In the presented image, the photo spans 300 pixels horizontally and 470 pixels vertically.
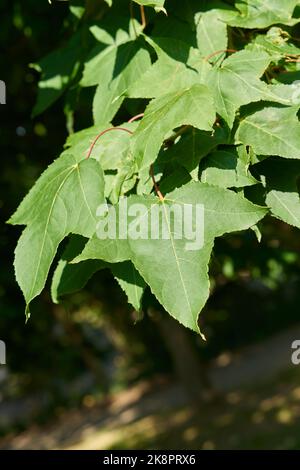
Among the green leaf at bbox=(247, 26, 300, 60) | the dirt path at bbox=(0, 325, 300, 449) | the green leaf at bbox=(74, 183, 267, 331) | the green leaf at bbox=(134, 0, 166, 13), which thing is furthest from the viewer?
the dirt path at bbox=(0, 325, 300, 449)

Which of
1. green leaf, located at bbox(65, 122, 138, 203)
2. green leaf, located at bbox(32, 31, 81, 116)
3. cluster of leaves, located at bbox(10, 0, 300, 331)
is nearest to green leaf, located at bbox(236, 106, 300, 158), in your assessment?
cluster of leaves, located at bbox(10, 0, 300, 331)

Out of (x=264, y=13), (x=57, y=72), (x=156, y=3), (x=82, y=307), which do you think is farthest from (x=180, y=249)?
(x=82, y=307)

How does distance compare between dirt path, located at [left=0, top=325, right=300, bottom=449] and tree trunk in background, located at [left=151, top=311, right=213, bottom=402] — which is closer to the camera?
tree trunk in background, located at [left=151, top=311, right=213, bottom=402]

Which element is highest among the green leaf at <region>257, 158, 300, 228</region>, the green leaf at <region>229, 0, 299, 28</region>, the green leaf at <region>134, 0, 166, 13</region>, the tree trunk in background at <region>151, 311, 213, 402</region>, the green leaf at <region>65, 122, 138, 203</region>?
the green leaf at <region>134, 0, 166, 13</region>

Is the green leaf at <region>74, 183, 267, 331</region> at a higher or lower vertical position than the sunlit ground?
higher

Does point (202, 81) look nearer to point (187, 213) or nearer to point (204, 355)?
point (187, 213)

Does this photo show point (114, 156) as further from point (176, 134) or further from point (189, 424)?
point (189, 424)

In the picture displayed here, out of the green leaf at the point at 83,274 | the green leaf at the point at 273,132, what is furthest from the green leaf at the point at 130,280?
the green leaf at the point at 273,132

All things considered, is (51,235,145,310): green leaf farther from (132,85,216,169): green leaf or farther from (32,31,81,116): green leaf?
(32,31,81,116): green leaf

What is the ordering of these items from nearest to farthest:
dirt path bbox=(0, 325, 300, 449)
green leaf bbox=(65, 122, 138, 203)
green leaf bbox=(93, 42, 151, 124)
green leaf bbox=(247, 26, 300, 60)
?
green leaf bbox=(65, 122, 138, 203), green leaf bbox=(247, 26, 300, 60), green leaf bbox=(93, 42, 151, 124), dirt path bbox=(0, 325, 300, 449)
